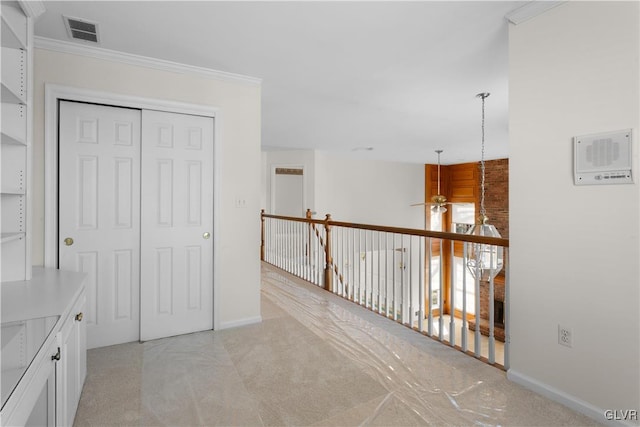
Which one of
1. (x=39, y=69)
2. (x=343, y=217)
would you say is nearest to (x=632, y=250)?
(x=39, y=69)

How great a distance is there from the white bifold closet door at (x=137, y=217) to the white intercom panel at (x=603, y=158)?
2.61 m

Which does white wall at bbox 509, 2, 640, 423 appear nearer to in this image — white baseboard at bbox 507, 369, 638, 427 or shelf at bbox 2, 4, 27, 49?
white baseboard at bbox 507, 369, 638, 427

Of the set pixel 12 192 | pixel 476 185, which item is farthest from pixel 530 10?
pixel 476 185

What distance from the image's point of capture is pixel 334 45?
2.52 metres

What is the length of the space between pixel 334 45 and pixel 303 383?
7.62ft

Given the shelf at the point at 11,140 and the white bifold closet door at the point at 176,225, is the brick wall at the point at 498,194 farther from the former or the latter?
the shelf at the point at 11,140

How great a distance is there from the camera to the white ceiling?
2074 mm

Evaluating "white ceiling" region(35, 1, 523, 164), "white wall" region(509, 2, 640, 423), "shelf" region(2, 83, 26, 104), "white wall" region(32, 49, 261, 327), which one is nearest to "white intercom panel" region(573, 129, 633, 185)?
"white wall" region(509, 2, 640, 423)

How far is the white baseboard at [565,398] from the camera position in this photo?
5.73 feet

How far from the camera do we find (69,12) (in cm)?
211

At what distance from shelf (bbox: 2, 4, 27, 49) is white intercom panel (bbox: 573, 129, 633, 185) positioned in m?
3.03

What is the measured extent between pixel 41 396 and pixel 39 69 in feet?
7.44

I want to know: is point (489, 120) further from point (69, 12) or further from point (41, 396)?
point (41, 396)

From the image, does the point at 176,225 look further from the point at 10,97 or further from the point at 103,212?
the point at 10,97
